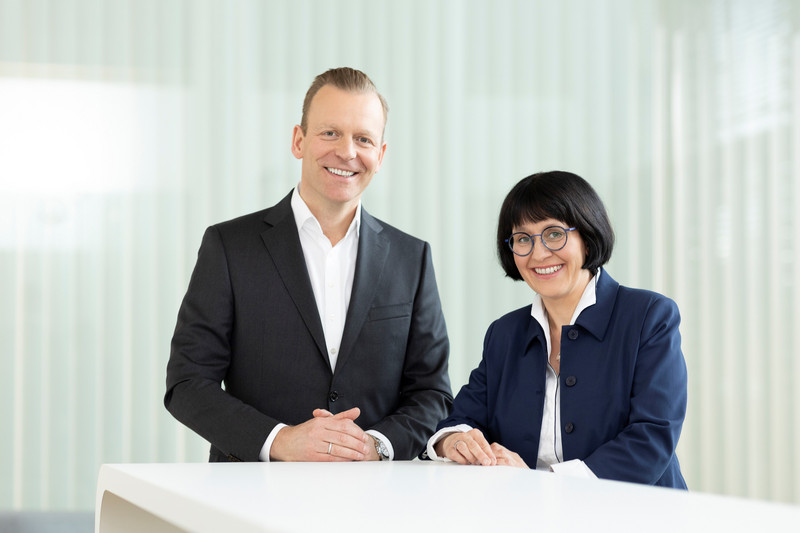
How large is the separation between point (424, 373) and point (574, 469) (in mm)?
605

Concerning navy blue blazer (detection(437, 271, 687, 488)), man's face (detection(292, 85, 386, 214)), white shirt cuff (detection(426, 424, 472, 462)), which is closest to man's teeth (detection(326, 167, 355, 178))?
man's face (detection(292, 85, 386, 214))

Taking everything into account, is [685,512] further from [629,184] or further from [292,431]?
[629,184]

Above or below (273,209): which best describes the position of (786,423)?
below

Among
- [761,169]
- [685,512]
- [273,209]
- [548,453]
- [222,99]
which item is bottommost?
[548,453]

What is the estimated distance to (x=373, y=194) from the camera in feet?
13.0

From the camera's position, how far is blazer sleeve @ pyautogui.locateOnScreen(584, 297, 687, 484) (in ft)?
5.52

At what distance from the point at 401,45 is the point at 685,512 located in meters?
3.28

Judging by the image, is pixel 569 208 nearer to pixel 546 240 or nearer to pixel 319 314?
pixel 546 240

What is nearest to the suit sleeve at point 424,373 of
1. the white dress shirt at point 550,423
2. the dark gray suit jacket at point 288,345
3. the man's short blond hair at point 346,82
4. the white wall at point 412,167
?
the dark gray suit jacket at point 288,345

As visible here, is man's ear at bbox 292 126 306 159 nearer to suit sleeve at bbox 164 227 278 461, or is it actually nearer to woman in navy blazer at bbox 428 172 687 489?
suit sleeve at bbox 164 227 278 461

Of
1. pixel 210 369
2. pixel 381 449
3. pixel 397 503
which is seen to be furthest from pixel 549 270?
pixel 397 503

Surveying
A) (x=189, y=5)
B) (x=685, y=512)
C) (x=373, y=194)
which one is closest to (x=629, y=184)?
(x=373, y=194)

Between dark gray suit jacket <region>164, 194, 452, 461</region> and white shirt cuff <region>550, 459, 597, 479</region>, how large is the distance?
426 millimetres

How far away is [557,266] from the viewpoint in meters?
1.92
